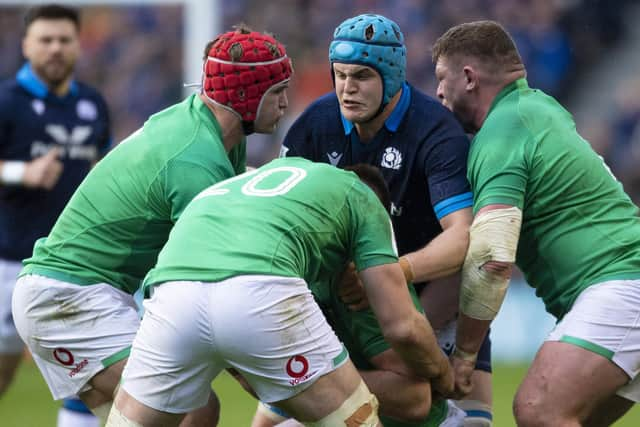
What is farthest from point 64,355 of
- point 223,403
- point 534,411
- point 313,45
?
point 313,45

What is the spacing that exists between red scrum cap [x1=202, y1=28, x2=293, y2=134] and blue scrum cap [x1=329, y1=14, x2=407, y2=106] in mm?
348

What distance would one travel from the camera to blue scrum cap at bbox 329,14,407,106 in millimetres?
5418

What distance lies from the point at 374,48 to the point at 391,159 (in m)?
0.53

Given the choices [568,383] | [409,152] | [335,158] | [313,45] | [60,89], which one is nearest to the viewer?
[568,383]

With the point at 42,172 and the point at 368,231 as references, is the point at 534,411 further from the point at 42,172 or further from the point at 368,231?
the point at 42,172

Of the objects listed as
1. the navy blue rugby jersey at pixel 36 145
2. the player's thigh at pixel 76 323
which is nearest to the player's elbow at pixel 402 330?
the player's thigh at pixel 76 323

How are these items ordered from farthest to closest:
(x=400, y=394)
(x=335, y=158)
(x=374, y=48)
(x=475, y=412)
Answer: (x=475, y=412) → (x=335, y=158) → (x=374, y=48) → (x=400, y=394)

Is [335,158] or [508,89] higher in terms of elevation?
[508,89]

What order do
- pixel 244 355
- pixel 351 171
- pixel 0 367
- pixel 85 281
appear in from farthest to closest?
1. pixel 0 367
2. pixel 85 281
3. pixel 351 171
4. pixel 244 355

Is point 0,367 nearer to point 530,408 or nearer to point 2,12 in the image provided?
point 530,408

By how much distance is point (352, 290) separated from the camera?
5.11 meters

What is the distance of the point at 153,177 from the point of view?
4.87 metres

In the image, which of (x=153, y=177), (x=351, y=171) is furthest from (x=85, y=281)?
(x=351, y=171)

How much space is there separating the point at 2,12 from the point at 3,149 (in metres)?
6.47
